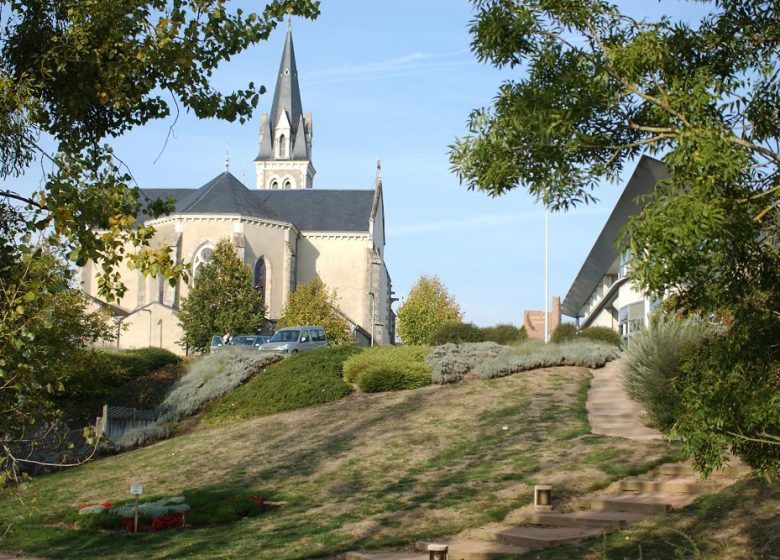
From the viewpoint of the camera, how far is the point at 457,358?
24.2m

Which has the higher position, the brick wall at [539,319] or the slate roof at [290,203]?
the slate roof at [290,203]

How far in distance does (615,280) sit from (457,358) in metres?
21.3

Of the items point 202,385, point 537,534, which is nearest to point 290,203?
point 202,385

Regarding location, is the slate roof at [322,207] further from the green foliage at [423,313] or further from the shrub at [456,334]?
the shrub at [456,334]

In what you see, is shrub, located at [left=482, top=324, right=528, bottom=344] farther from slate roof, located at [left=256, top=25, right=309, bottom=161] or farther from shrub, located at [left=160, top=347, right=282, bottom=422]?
slate roof, located at [left=256, top=25, right=309, bottom=161]

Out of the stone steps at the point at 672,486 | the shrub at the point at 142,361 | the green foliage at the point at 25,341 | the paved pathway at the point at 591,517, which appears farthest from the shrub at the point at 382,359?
the green foliage at the point at 25,341

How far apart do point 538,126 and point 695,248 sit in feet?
4.79

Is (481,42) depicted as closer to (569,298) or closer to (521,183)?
(521,183)

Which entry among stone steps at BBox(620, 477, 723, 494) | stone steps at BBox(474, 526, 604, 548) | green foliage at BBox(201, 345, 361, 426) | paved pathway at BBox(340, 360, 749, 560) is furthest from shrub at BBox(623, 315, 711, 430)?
green foliage at BBox(201, 345, 361, 426)

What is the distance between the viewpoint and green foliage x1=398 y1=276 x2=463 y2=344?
67919mm

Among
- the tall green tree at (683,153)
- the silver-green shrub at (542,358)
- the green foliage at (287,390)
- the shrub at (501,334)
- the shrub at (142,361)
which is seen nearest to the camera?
the tall green tree at (683,153)

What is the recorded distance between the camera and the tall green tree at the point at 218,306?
177 ft

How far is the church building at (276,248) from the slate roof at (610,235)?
54.6 feet

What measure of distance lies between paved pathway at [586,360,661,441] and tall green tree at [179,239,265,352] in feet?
112
